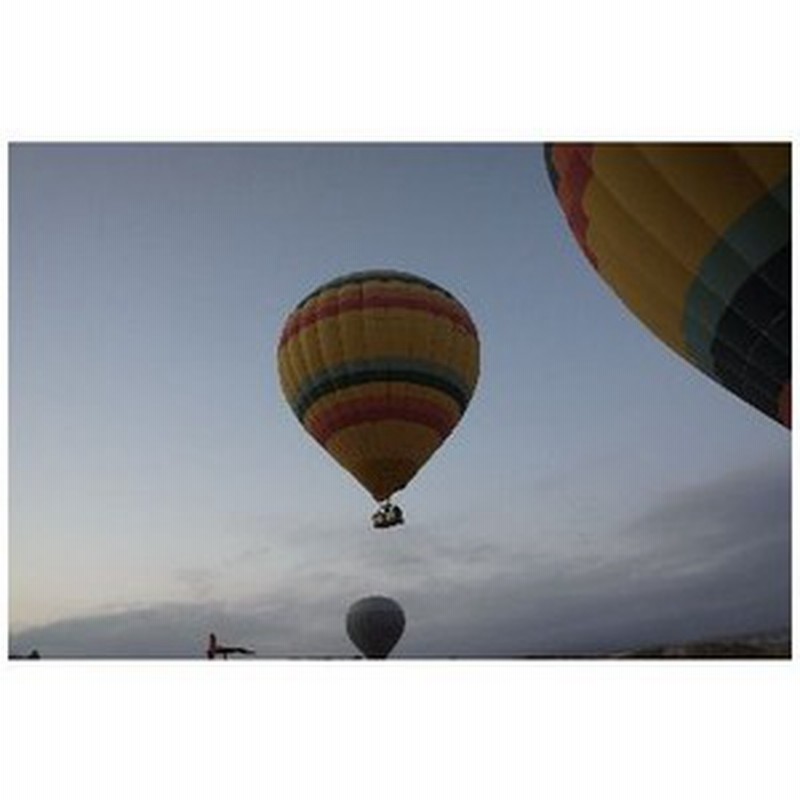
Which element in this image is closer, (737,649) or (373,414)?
(737,649)

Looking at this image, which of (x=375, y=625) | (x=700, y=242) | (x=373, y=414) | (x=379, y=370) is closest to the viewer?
(x=700, y=242)

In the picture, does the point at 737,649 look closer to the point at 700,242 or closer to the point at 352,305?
the point at 700,242

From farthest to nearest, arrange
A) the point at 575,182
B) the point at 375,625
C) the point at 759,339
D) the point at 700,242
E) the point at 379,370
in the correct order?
the point at 375,625
the point at 379,370
the point at 575,182
the point at 759,339
the point at 700,242

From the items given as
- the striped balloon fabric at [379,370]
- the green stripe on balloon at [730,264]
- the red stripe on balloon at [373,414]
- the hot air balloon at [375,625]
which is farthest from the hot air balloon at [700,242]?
the hot air balloon at [375,625]

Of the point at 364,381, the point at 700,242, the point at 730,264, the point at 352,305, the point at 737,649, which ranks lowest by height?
the point at 737,649

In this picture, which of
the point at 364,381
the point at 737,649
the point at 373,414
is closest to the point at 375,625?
the point at 373,414
